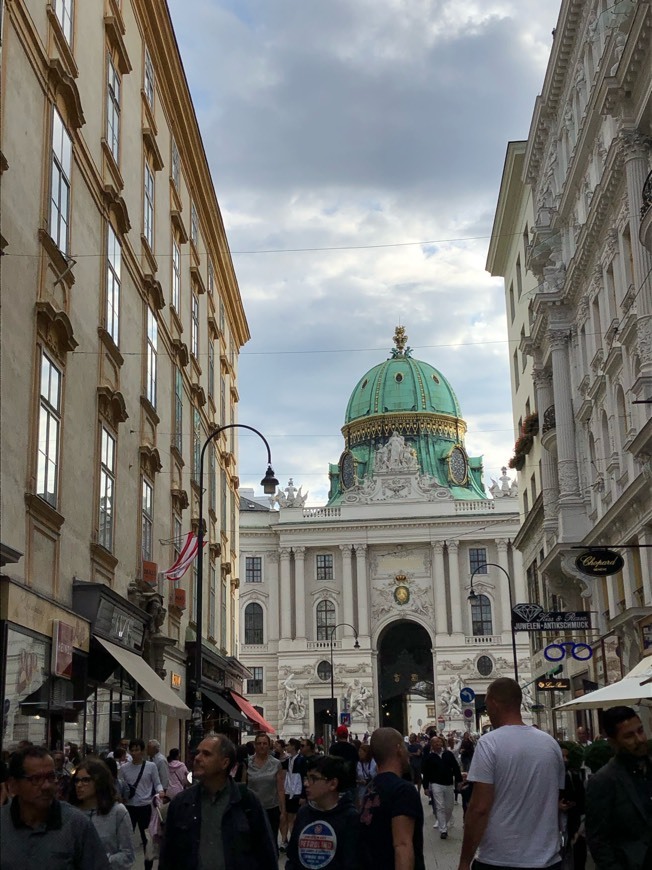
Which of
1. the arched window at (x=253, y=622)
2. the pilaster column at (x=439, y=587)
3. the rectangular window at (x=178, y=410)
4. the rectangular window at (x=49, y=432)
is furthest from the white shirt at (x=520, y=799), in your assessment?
the arched window at (x=253, y=622)

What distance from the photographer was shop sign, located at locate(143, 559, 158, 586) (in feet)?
90.2

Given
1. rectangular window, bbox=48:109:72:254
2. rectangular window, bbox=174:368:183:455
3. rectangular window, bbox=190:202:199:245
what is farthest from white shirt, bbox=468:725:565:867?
rectangular window, bbox=190:202:199:245

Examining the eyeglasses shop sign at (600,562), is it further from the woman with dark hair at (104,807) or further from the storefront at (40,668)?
the woman with dark hair at (104,807)

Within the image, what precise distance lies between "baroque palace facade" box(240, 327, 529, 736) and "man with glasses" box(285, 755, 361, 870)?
78.4 meters

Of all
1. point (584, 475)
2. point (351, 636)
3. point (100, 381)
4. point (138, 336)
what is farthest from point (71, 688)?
point (351, 636)

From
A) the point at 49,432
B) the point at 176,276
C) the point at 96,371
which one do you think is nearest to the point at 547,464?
the point at 176,276

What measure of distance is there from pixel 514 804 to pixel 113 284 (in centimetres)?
1922

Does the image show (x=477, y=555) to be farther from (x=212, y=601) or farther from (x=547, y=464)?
(x=547, y=464)

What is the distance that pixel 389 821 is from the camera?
7.48m

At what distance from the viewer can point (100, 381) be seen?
2316cm

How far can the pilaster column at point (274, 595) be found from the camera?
9025cm

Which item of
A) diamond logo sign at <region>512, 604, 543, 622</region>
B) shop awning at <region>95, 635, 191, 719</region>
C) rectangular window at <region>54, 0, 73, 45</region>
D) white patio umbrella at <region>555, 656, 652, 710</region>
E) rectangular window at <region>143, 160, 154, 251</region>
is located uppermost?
rectangular window at <region>143, 160, 154, 251</region>

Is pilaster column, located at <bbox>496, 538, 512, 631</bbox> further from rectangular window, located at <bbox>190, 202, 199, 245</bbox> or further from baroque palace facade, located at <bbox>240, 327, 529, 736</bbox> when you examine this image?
rectangular window, located at <bbox>190, 202, 199, 245</bbox>

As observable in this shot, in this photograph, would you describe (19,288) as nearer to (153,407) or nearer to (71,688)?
(71,688)
